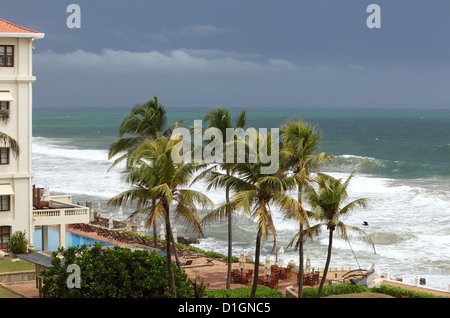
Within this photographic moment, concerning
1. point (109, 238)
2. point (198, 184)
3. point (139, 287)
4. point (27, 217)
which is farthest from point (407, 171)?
point (139, 287)

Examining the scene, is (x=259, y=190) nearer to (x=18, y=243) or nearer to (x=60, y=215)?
(x=18, y=243)

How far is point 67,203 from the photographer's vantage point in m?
38.7

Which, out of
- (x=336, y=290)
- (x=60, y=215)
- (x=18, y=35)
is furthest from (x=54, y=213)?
(x=336, y=290)

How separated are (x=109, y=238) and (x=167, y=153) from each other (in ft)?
60.8

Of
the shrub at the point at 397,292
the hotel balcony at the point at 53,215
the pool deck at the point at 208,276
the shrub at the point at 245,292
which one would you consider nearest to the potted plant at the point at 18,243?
the hotel balcony at the point at 53,215

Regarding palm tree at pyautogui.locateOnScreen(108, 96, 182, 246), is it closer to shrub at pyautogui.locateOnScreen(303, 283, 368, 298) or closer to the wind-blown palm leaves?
the wind-blown palm leaves

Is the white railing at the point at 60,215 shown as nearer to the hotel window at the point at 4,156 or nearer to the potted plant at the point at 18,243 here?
the potted plant at the point at 18,243

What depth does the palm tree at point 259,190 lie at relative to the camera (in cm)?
2148

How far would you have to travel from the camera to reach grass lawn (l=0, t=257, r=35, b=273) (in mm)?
30188

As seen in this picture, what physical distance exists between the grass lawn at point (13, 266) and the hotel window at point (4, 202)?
2.71m

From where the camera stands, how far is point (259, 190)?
2202 centimetres

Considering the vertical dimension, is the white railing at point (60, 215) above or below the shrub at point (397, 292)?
above

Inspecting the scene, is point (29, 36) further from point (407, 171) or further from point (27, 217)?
point (407, 171)

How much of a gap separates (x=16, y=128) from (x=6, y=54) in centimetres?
333
